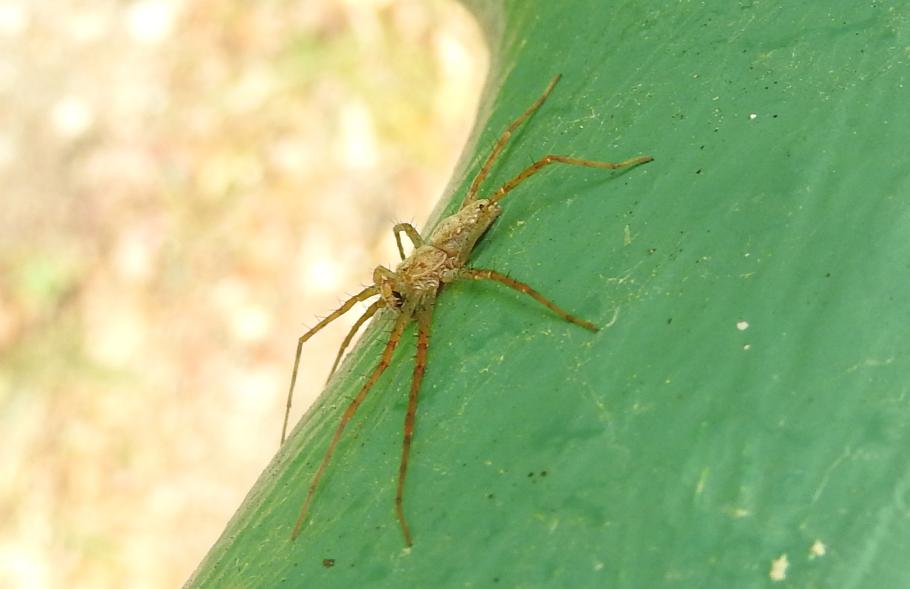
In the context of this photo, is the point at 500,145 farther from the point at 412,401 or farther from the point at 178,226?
the point at 178,226

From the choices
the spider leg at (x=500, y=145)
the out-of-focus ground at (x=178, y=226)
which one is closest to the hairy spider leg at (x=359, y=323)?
the spider leg at (x=500, y=145)

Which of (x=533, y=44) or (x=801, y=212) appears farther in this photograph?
(x=533, y=44)

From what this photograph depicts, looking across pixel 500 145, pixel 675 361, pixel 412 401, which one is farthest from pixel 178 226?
pixel 675 361

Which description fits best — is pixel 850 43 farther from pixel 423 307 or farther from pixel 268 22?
pixel 268 22

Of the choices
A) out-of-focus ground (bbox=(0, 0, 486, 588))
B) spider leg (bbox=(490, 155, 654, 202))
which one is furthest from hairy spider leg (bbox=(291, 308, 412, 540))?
out-of-focus ground (bbox=(0, 0, 486, 588))

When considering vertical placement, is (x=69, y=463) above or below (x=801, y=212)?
above

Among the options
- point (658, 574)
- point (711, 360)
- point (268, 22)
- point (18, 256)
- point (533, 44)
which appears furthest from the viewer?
point (268, 22)

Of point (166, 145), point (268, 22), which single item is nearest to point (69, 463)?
point (166, 145)

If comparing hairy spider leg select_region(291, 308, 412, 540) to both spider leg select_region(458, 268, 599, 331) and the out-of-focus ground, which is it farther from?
A: the out-of-focus ground
